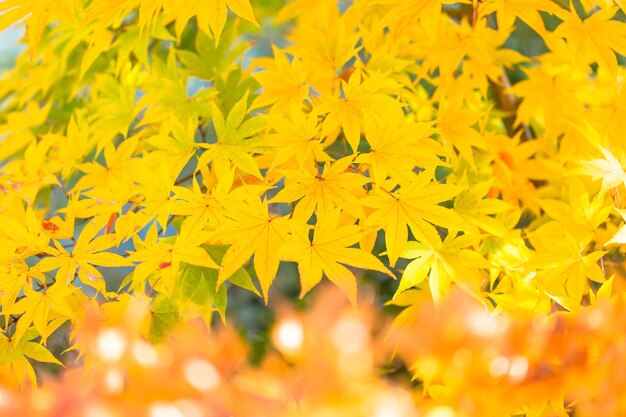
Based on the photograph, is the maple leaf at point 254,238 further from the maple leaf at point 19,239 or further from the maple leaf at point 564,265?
the maple leaf at point 564,265

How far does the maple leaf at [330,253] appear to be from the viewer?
2.82 feet

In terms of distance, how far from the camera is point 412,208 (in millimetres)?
917

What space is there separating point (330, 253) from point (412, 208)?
0.42ft

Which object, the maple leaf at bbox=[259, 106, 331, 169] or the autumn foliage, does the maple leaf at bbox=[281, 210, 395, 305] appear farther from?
the maple leaf at bbox=[259, 106, 331, 169]

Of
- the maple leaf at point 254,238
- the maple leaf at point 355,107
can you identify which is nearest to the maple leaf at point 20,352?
the maple leaf at point 254,238

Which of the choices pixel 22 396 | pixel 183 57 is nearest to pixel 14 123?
pixel 183 57

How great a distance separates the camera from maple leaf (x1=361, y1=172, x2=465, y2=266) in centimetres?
90

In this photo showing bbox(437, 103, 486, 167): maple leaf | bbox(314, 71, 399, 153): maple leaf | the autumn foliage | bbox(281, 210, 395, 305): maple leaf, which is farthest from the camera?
bbox(437, 103, 486, 167): maple leaf

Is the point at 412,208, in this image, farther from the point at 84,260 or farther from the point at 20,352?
the point at 20,352

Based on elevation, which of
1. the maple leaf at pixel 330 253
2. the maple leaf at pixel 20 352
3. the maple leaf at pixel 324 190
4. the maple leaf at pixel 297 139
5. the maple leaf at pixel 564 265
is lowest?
the maple leaf at pixel 564 265

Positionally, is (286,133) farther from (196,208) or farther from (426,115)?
(426,115)

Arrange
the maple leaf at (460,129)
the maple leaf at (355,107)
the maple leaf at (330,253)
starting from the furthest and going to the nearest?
the maple leaf at (460,129)
the maple leaf at (355,107)
the maple leaf at (330,253)

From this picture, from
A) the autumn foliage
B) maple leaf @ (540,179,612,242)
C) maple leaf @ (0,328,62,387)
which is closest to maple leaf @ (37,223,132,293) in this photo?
the autumn foliage

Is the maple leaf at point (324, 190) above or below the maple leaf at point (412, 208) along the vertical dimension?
above
